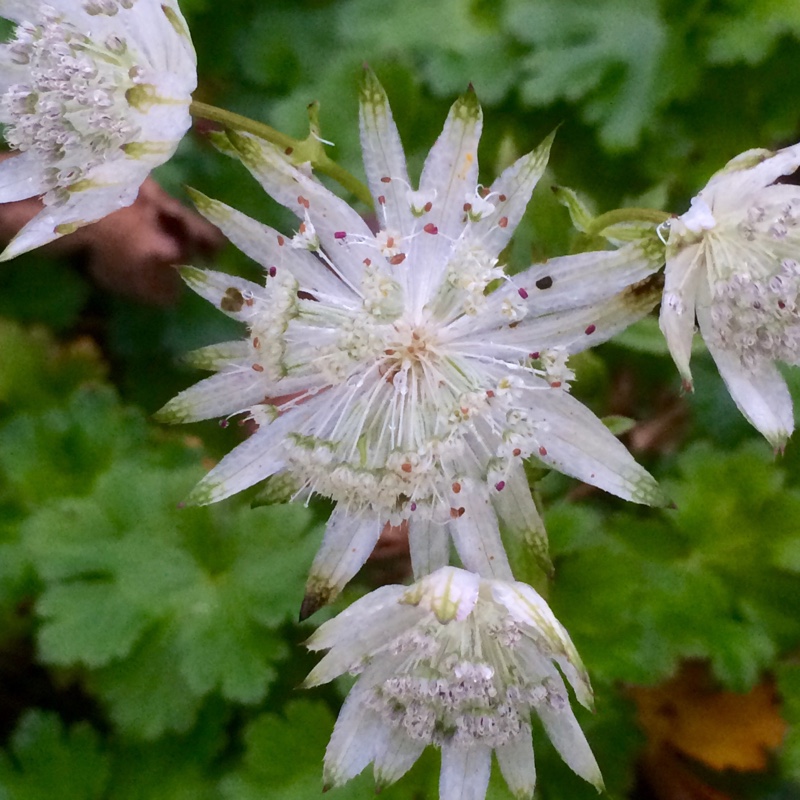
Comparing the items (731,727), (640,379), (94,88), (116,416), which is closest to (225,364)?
(94,88)

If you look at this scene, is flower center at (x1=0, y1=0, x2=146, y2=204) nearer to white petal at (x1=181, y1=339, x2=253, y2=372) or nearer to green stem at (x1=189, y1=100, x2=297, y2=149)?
green stem at (x1=189, y1=100, x2=297, y2=149)

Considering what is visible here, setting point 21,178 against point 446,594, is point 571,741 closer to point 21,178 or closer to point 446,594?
point 446,594

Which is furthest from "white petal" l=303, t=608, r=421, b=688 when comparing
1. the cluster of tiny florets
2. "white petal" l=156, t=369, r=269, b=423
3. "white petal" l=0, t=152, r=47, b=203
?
"white petal" l=0, t=152, r=47, b=203

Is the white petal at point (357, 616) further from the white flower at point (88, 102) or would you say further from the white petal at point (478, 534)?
the white flower at point (88, 102)

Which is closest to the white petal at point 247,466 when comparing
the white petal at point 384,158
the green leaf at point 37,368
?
the white petal at point 384,158

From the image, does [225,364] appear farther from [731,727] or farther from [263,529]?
[731,727]

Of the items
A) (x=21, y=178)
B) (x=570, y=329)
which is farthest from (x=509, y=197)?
(x=21, y=178)

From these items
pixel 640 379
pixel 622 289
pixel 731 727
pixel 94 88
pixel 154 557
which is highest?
pixel 94 88
